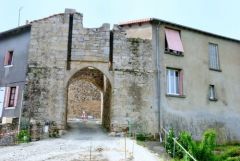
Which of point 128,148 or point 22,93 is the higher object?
point 22,93

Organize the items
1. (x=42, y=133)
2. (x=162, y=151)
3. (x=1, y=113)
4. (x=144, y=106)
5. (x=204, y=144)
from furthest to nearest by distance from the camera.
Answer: (x=1, y=113), (x=144, y=106), (x=42, y=133), (x=162, y=151), (x=204, y=144)

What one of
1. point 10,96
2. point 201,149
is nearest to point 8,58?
point 10,96

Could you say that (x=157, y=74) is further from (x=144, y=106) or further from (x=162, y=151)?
(x=162, y=151)

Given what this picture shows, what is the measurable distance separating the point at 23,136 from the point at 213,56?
12334mm

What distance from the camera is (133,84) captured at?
17.3 meters

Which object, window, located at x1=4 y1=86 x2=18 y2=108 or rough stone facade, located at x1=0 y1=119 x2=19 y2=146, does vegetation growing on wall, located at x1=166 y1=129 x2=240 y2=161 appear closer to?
rough stone facade, located at x1=0 y1=119 x2=19 y2=146

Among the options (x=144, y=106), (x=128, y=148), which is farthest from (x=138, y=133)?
(x=128, y=148)

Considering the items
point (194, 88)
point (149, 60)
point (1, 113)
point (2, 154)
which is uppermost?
point (149, 60)

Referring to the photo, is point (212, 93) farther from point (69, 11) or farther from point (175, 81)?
point (69, 11)

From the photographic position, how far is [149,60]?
17875mm

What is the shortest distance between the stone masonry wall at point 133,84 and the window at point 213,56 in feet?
15.0

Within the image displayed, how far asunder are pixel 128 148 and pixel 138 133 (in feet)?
9.05

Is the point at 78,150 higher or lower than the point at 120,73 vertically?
lower

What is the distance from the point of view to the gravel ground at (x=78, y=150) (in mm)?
12070
